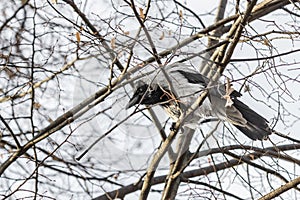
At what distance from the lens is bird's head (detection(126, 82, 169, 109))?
107 inches

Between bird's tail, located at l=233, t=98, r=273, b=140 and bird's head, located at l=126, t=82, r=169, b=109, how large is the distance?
A: 35 centimetres

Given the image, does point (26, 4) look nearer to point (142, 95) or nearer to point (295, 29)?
point (142, 95)

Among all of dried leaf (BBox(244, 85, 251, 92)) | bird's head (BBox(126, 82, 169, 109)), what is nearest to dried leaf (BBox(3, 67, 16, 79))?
bird's head (BBox(126, 82, 169, 109))

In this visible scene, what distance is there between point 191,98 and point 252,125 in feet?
1.21

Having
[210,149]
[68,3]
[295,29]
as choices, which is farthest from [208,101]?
[68,3]

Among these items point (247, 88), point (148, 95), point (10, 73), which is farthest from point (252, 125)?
point (10, 73)

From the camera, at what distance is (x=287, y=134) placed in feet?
9.43

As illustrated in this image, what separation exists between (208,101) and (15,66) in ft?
4.28

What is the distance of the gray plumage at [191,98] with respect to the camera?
2617 millimetres

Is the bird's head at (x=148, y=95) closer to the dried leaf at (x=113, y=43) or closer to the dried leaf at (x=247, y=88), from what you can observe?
the dried leaf at (x=113, y=43)

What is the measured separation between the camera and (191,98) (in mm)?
2654

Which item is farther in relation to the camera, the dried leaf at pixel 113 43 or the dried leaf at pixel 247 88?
the dried leaf at pixel 113 43

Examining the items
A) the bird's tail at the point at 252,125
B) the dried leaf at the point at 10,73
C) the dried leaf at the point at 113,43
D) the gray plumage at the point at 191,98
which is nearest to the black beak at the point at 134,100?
the gray plumage at the point at 191,98

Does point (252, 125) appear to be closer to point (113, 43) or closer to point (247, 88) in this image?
point (247, 88)
